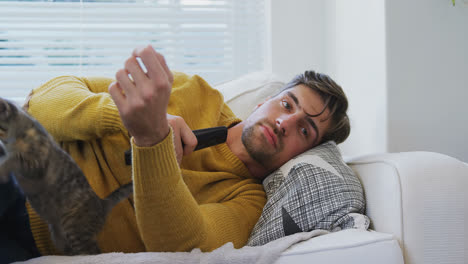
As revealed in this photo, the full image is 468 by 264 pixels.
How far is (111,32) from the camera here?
7.39ft

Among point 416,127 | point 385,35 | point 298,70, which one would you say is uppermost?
point 385,35

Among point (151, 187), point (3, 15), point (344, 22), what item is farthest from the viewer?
point (3, 15)

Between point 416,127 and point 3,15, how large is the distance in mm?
2101

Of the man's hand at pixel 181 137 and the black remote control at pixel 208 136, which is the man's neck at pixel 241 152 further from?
the man's hand at pixel 181 137

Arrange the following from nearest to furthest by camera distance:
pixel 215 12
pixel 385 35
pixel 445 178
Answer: pixel 445 178
pixel 385 35
pixel 215 12

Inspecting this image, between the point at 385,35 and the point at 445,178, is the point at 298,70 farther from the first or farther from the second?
the point at 445,178

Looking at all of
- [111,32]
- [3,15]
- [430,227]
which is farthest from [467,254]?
[3,15]

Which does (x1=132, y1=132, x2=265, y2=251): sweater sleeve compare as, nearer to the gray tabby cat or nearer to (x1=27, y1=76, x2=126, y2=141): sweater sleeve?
the gray tabby cat

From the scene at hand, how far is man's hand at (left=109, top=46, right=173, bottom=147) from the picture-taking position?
1.98 feet

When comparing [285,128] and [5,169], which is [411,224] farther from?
[5,169]

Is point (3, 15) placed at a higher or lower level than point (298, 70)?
higher

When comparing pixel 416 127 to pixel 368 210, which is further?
pixel 416 127

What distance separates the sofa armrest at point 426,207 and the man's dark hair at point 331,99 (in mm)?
381

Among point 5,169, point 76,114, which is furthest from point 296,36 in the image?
point 5,169
